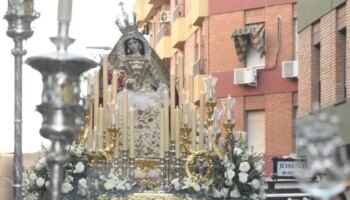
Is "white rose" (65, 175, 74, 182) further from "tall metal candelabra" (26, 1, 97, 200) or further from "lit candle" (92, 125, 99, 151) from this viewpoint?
"tall metal candelabra" (26, 1, 97, 200)

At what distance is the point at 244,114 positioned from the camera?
41219mm

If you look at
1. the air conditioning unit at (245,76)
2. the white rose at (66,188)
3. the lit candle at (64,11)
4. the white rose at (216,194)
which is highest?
the air conditioning unit at (245,76)

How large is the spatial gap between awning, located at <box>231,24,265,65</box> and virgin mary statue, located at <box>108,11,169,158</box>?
21.1m

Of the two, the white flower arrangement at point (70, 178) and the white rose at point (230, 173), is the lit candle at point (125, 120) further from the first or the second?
the white rose at point (230, 173)

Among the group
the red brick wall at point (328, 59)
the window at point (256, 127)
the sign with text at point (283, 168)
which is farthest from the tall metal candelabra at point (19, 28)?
Answer: the window at point (256, 127)

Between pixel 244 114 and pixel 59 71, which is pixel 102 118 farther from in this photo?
pixel 244 114

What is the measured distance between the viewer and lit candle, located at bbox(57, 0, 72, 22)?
8.69 metres

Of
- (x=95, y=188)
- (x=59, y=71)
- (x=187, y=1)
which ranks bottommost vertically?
(x=95, y=188)

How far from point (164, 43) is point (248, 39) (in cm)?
1197

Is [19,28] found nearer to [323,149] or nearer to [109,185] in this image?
[109,185]

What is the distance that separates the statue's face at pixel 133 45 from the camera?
18734mm

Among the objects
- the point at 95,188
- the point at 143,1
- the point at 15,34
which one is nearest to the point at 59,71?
the point at 15,34

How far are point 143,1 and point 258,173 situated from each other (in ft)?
141

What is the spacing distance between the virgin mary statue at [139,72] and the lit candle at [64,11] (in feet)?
29.0
